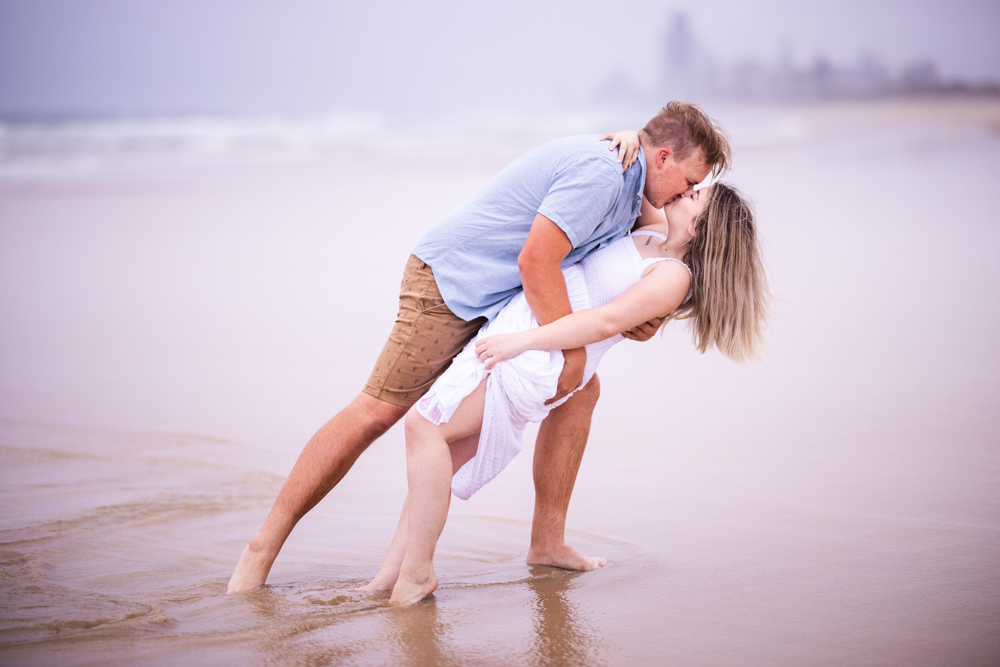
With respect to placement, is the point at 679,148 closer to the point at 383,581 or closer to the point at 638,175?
the point at 638,175

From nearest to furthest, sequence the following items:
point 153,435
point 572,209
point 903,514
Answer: point 572,209 < point 903,514 < point 153,435

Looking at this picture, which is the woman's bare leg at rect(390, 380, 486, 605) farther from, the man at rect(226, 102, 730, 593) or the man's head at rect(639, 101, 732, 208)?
the man's head at rect(639, 101, 732, 208)

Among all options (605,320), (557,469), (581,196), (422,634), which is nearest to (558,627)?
(422,634)

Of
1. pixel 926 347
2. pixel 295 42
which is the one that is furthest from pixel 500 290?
pixel 295 42

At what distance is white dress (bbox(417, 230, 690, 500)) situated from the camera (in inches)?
102

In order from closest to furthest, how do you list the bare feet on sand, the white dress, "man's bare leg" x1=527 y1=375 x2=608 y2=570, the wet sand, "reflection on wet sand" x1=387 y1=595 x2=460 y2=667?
"reflection on wet sand" x1=387 y1=595 x2=460 y2=667, the wet sand, the bare feet on sand, the white dress, "man's bare leg" x1=527 y1=375 x2=608 y2=570

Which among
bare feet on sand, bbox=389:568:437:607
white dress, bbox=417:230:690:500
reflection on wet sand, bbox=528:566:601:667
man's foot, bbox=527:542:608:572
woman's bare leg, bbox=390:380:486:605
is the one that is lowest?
reflection on wet sand, bbox=528:566:601:667

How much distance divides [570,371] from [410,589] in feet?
2.69

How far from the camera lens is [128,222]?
31.7 feet

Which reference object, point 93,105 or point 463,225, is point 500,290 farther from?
point 93,105

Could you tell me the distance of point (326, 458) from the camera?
2.76 metres

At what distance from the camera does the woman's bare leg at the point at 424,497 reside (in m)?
2.50

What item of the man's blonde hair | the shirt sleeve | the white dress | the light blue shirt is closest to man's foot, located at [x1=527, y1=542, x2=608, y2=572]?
the white dress

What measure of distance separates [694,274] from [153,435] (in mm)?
2636
